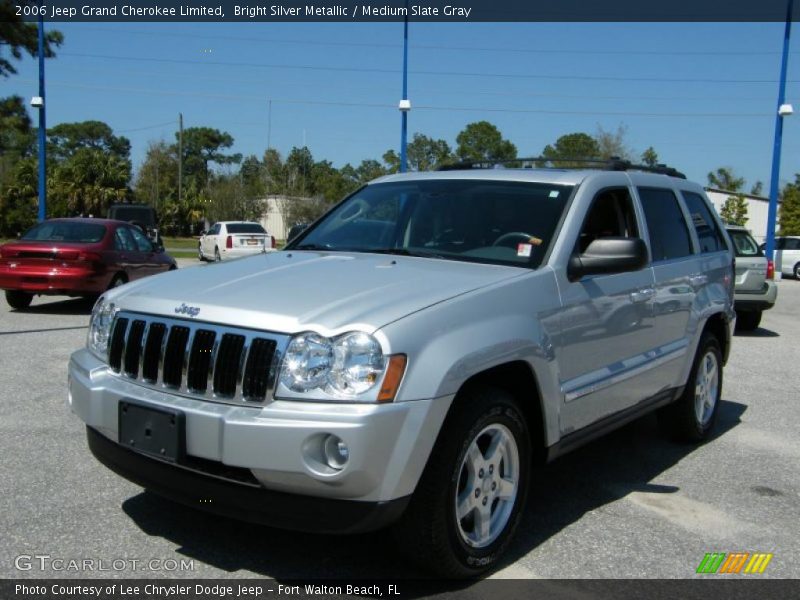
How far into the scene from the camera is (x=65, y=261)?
1183 cm

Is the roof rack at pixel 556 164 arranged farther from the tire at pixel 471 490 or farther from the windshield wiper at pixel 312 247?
the tire at pixel 471 490

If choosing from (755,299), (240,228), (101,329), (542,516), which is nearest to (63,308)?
(101,329)

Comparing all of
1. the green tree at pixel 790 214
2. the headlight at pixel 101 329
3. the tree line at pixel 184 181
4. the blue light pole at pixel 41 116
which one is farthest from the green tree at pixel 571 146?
the headlight at pixel 101 329

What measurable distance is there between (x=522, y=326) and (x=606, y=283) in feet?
3.10

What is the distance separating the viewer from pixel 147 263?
523 inches

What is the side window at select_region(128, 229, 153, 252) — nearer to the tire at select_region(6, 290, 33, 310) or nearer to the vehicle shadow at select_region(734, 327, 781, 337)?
the tire at select_region(6, 290, 33, 310)

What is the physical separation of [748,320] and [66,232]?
425 inches

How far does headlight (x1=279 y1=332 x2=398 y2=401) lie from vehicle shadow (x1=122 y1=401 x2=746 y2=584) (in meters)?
0.95

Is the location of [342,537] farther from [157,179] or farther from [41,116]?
[157,179]

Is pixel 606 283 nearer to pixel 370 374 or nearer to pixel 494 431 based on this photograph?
pixel 494 431

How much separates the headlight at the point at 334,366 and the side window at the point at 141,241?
35.9ft

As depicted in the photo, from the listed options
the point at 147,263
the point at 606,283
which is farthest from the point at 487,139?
the point at 606,283

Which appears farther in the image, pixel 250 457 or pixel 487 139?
pixel 487 139

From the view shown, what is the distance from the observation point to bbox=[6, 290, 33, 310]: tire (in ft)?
A: 40.4
